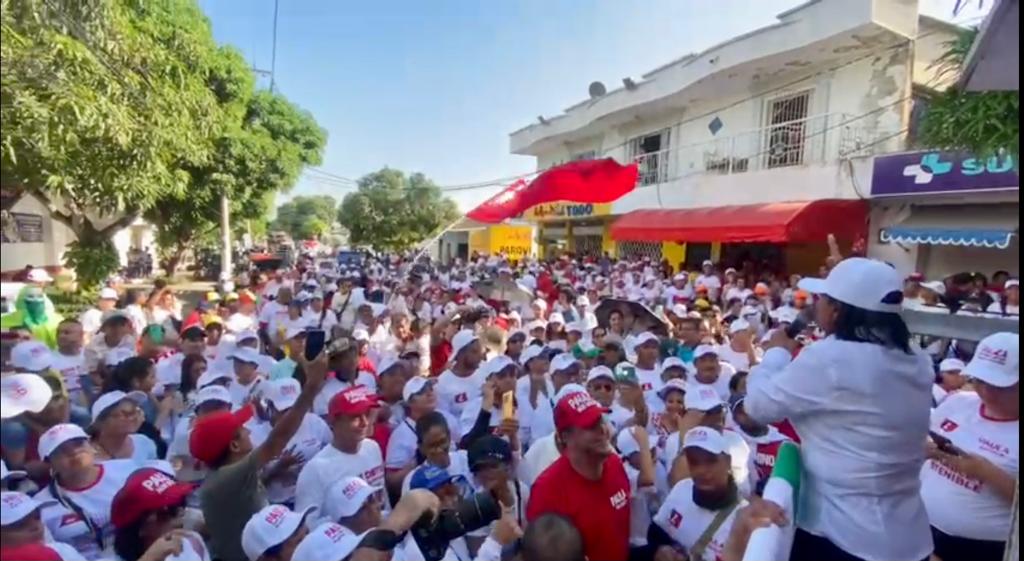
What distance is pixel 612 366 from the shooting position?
5297mm

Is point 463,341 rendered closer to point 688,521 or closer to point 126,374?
point 126,374

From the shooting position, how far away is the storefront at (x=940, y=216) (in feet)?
30.6

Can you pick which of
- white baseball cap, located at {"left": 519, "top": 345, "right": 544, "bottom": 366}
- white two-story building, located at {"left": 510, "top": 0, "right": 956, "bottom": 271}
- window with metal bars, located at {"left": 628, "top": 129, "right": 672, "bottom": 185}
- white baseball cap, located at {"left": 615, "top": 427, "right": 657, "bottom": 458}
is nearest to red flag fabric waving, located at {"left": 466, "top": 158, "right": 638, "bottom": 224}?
white two-story building, located at {"left": 510, "top": 0, "right": 956, "bottom": 271}

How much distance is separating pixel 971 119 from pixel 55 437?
11.1ft

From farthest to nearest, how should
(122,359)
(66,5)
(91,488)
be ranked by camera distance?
(122,359)
(91,488)
(66,5)

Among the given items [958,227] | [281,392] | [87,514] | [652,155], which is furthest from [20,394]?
[652,155]

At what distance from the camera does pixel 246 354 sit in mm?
4949

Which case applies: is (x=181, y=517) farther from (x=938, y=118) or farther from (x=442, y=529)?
(x=938, y=118)

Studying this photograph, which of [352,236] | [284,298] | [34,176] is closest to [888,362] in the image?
[34,176]

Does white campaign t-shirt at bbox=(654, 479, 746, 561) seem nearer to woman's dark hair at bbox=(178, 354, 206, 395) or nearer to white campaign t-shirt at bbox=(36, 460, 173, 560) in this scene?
white campaign t-shirt at bbox=(36, 460, 173, 560)

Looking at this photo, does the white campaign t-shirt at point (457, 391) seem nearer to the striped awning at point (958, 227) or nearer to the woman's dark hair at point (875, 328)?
the woman's dark hair at point (875, 328)

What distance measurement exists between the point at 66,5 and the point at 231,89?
1.57m

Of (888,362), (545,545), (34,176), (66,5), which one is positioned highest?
(66,5)

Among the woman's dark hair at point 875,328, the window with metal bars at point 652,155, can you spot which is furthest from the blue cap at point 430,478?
the window with metal bars at point 652,155
